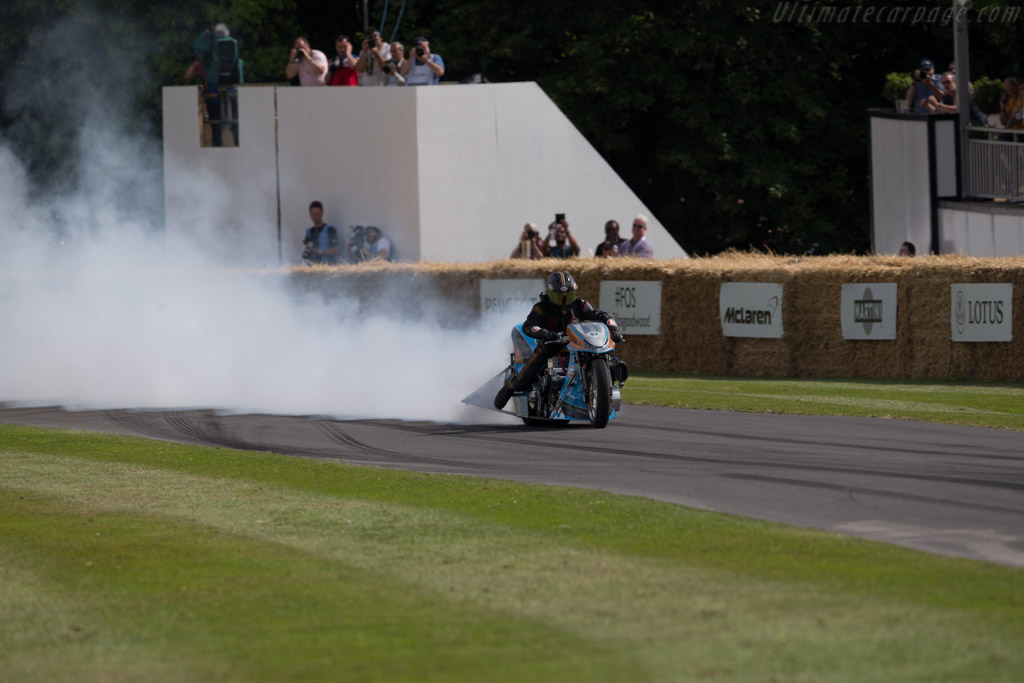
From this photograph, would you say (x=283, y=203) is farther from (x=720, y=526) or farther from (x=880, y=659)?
(x=880, y=659)

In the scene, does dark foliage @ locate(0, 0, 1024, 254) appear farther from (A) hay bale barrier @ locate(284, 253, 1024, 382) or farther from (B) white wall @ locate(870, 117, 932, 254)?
(A) hay bale barrier @ locate(284, 253, 1024, 382)

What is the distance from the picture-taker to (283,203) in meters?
30.0

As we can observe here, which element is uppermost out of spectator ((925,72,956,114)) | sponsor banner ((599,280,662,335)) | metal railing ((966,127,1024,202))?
spectator ((925,72,956,114))

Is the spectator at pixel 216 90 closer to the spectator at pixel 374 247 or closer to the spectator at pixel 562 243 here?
the spectator at pixel 374 247

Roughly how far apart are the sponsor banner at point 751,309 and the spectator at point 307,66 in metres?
11.4

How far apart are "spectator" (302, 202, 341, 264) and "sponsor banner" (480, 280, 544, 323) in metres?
4.51

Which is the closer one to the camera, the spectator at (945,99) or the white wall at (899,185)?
the spectator at (945,99)

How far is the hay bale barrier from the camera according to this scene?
20312 millimetres

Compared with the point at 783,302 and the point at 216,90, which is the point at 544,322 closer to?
the point at 783,302

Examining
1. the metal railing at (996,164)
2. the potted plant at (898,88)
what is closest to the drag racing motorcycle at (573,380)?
the metal railing at (996,164)

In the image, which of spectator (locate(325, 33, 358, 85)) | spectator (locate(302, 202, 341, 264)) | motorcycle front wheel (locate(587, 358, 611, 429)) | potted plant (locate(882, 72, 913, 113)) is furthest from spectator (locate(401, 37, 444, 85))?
motorcycle front wheel (locate(587, 358, 611, 429))

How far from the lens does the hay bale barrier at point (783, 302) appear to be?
20.3 meters

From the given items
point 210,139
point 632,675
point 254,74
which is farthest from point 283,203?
point 632,675

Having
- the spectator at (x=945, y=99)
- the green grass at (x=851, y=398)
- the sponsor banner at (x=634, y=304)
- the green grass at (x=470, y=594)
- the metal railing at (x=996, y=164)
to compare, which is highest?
the spectator at (x=945, y=99)
